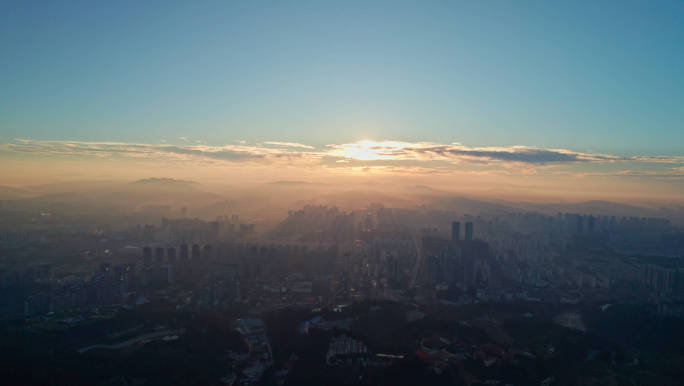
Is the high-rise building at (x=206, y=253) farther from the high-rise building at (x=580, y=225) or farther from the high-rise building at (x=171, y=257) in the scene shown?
the high-rise building at (x=580, y=225)

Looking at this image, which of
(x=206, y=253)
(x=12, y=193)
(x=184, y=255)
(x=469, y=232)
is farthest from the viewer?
(x=12, y=193)

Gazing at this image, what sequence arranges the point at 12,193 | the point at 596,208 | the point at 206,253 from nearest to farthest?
the point at 206,253, the point at 12,193, the point at 596,208

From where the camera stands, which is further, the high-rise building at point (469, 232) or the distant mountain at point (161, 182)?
the distant mountain at point (161, 182)

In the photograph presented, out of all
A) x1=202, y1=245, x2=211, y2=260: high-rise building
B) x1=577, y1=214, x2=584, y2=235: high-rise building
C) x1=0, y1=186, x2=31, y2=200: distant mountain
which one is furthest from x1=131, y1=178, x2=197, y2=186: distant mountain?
x1=577, y1=214, x2=584, y2=235: high-rise building

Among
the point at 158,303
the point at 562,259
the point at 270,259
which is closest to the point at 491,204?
the point at 562,259

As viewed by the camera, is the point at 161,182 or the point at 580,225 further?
the point at 161,182

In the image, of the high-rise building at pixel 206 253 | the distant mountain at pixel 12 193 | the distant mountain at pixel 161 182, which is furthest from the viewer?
the distant mountain at pixel 161 182

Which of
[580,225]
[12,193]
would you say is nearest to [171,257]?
[12,193]

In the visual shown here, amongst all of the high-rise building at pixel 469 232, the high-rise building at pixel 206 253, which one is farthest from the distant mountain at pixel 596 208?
the high-rise building at pixel 206 253

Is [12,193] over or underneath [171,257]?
over

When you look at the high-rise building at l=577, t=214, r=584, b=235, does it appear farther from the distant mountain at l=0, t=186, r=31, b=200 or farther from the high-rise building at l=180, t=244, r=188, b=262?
the distant mountain at l=0, t=186, r=31, b=200

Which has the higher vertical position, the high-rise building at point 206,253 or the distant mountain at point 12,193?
the distant mountain at point 12,193

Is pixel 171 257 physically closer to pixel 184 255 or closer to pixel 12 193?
pixel 184 255
